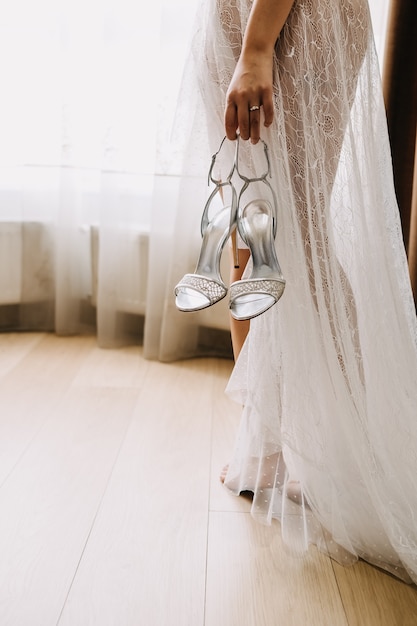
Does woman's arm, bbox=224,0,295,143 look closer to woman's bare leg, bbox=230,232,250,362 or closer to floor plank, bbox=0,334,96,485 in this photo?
woman's bare leg, bbox=230,232,250,362

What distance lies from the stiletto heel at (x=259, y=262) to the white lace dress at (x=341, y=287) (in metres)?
0.03

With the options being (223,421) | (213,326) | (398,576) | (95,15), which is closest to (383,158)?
(398,576)

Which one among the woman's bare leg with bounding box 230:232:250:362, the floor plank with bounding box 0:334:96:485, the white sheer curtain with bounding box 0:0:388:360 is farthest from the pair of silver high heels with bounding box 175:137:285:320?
the white sheer curtain with bounding box 0:0:388:360

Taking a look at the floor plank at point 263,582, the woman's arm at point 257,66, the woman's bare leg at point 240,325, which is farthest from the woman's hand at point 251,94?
the floor plank at point 263,582

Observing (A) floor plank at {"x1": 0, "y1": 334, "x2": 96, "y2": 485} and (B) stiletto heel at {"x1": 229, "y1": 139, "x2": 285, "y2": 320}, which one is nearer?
(B) stiletto heel at {"x1": 229, "y1": 139, "x2": 285, "y2": 320}

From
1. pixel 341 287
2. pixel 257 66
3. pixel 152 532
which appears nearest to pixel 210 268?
pixel 341 287

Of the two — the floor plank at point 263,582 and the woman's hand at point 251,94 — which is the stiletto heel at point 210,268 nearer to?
the woman's hand at point 251,94

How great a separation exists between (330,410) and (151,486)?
419 millimetres

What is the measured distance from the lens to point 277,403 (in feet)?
3.67

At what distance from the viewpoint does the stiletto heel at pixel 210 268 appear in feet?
3.33

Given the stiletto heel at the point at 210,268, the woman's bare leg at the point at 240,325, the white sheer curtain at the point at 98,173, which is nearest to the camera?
the stiletto heel at the point at 210,268

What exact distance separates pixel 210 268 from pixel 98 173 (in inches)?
45.2

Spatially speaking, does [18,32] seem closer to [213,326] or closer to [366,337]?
[213,326]

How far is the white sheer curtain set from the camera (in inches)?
75.9
